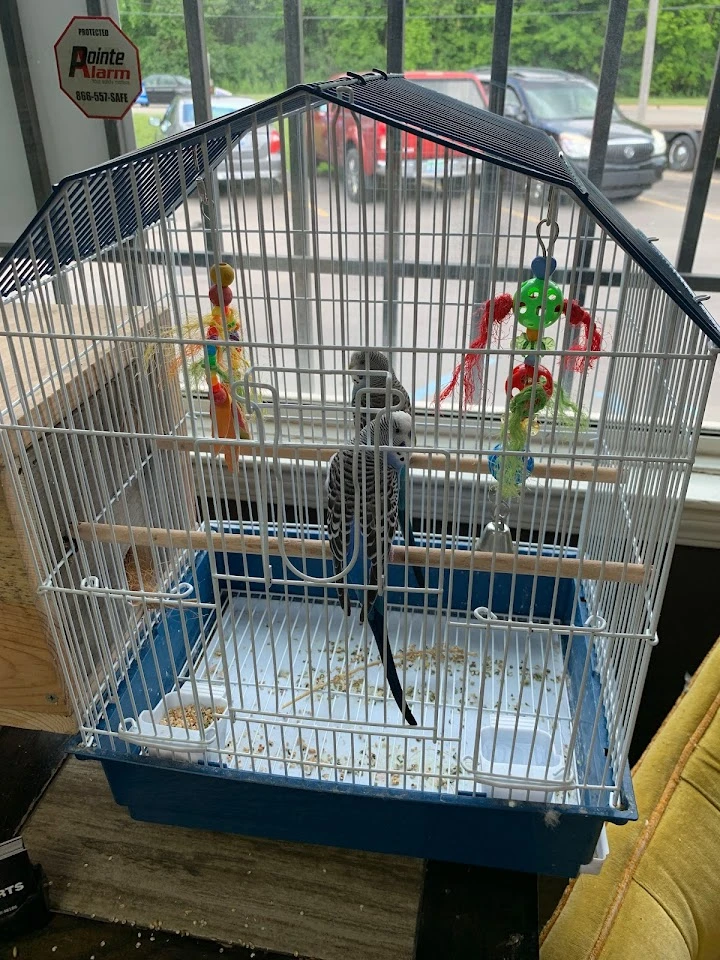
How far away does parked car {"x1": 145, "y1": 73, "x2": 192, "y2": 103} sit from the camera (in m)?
1.08

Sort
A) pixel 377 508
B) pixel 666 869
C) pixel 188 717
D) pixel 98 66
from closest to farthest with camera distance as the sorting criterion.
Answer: pixel 377 508, pixel 666 869, pixel 188 717, pixel 98 66

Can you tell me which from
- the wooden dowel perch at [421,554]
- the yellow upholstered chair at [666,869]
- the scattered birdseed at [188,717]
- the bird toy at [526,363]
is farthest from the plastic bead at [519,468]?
the scattered birdseed at [188,717]

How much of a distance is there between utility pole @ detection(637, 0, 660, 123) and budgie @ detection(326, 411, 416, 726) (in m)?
0.65

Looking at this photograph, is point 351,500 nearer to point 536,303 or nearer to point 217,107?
point 536,303

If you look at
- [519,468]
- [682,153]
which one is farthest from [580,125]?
[519,468]

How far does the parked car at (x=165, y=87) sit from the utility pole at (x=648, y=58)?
646 mm

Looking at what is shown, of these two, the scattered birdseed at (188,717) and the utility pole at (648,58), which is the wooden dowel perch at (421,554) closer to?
the scattered birdseed at (188,717)

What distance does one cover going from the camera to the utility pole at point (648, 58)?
995 millimetres

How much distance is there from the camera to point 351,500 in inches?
29.5

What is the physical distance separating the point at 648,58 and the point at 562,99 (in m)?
0.12

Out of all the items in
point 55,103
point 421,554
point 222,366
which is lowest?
point 421,554

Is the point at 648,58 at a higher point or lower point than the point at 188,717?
higher

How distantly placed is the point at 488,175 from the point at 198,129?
600 mm

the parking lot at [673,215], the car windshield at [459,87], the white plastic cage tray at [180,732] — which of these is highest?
the car windshield at [459,87]
